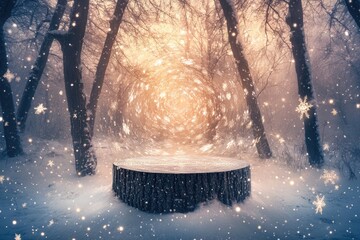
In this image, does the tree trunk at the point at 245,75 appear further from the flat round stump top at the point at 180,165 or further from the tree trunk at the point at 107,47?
the flat round stump top at the point at 180,165

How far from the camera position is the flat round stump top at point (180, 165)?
490 centimetres

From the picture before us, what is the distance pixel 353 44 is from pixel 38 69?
15.3m

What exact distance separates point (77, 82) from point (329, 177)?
712cm

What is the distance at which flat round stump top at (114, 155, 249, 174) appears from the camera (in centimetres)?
490

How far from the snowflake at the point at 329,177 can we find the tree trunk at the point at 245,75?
168 centimetres

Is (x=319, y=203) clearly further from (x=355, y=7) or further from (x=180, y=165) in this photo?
(x=355, y=7)

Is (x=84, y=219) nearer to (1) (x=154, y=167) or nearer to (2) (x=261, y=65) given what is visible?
(1) (x=154, y=167)

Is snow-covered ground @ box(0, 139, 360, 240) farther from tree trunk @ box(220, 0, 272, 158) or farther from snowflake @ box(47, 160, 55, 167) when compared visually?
tree trunk @ box(220, 0, 272, 158)

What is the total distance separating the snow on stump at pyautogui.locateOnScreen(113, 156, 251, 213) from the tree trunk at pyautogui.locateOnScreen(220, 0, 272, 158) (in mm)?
4118

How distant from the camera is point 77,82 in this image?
7977 mm

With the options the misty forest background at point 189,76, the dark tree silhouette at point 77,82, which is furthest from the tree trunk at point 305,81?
the dark tree silhouette at point 77,82

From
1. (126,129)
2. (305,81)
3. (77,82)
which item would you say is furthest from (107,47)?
(126,129)

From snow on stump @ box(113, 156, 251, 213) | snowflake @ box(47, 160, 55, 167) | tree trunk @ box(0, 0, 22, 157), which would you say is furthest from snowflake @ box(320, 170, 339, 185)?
tree trunk @ box(0, 0, 22, 157)

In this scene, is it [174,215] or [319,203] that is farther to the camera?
[319,203]
